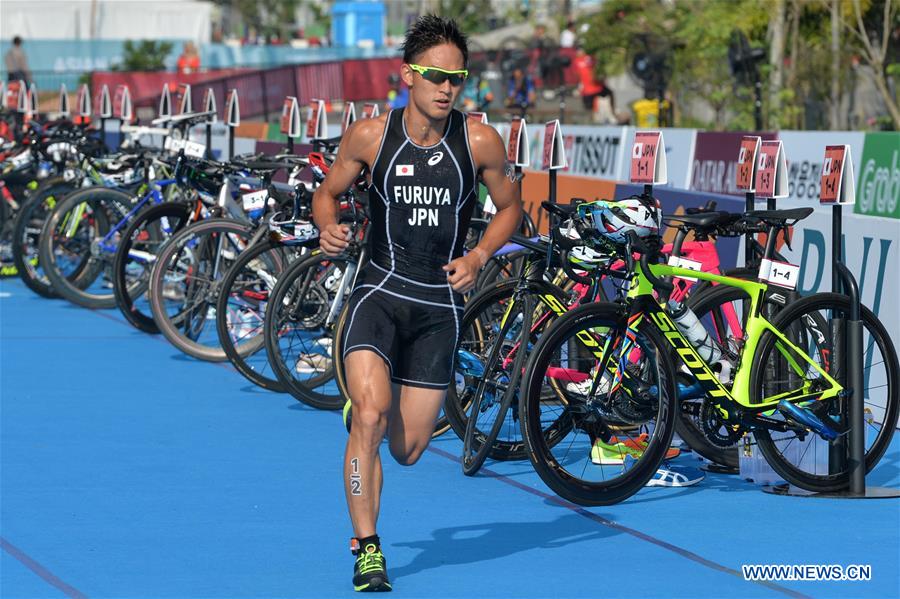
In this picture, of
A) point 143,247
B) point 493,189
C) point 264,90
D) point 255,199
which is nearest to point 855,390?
point 493,189

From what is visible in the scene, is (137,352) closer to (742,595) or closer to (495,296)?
(495,296)

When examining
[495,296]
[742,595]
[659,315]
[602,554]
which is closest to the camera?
[742,595]

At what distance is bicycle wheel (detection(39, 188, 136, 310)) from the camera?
44.1 feet

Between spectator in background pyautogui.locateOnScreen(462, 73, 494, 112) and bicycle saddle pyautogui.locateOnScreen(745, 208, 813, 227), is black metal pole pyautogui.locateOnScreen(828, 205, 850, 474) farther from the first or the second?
spectator in background pyautogui.locateOnScreen(462, 73, 494, 112)

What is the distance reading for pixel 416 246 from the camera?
6.23m

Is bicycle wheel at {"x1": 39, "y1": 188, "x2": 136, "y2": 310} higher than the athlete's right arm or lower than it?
lower

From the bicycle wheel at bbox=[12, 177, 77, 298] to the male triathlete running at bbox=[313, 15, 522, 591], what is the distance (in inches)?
337

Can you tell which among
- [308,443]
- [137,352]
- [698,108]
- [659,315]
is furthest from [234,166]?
[698,108]

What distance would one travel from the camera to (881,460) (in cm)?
852

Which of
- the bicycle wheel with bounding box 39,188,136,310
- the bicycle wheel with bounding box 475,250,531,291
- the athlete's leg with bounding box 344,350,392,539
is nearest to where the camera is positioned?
the athlete's leg with bounding box 344,350,392,539

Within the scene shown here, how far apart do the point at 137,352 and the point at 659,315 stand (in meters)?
6.01

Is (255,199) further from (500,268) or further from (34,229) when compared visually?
(34,229)

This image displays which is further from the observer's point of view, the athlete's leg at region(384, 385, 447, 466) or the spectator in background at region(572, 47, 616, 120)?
the spectator in background at region(572, 47, 616, 120)

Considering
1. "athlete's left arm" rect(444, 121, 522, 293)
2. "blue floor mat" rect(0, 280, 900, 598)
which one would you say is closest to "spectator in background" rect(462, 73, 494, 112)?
"blue floor mat" rect(0, 280, 900, 598)
